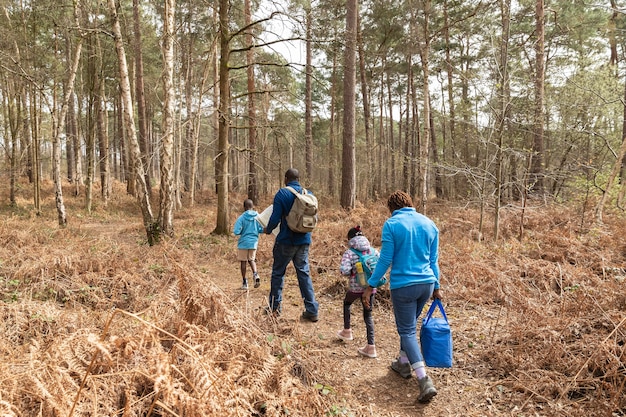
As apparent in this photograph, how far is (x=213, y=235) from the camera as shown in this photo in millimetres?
10555

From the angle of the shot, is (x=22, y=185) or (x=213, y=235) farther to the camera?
(x=22, y=185)

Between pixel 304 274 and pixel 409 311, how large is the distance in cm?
196

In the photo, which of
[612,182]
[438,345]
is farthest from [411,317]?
[612,182]

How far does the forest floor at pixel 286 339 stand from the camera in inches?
87.4

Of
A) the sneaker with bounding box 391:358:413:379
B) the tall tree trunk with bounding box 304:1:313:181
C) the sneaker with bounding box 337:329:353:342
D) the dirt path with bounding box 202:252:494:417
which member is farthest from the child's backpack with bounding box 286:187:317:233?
the tall tree trunk with bounding box 304:1:313:181

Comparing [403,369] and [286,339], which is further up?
[286,339]

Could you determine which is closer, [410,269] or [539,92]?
[410,269]

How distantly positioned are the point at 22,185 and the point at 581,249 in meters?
26.9

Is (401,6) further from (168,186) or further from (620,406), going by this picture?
(620,406)

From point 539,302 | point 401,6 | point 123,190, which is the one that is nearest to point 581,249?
point 539,302

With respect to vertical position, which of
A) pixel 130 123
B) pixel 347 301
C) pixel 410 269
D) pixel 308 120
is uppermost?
pixel 308 120

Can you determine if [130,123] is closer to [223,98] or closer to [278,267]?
[223,98]

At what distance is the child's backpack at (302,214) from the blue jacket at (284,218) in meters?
0.11

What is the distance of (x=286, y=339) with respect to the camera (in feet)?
11.6
